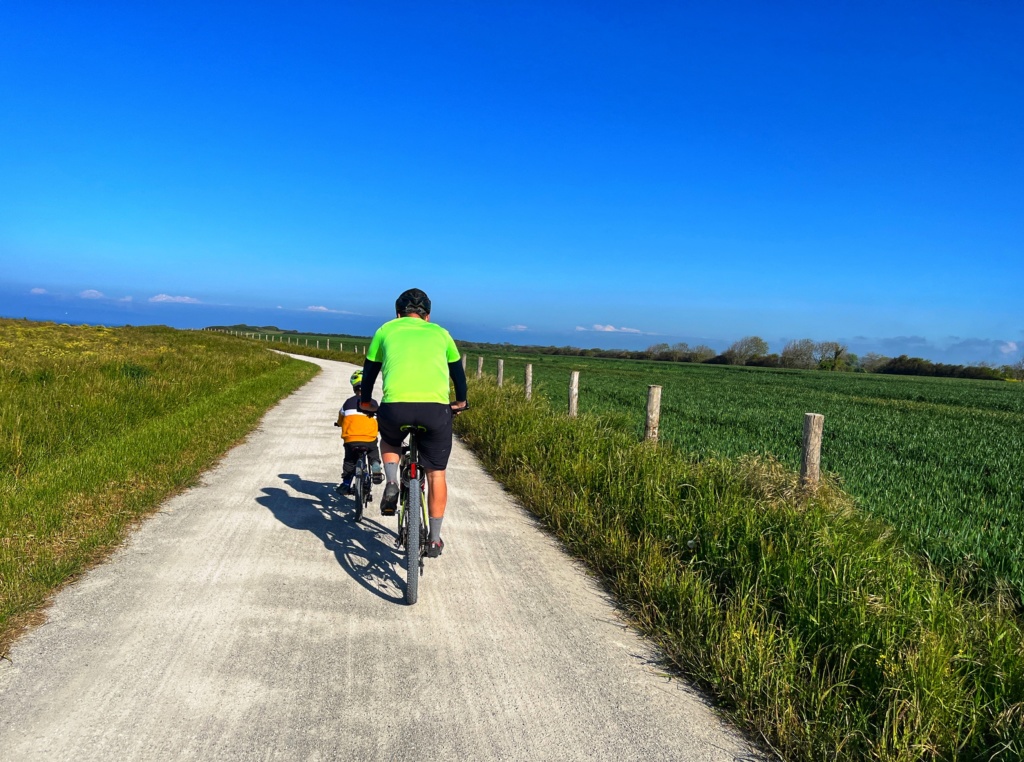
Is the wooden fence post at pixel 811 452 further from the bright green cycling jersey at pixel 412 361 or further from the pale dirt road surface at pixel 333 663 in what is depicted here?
the bright green cycling jersey at pixel 412 361

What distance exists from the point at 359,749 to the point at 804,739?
77.2 inches

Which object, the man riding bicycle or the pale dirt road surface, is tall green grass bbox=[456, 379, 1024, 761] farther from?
A: the man riding bicycle

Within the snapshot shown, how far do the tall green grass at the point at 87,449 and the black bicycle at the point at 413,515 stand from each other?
2224 millimetres

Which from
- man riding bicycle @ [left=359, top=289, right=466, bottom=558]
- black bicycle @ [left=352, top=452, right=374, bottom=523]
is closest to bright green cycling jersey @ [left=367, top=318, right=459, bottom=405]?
man riding bicycle @ [left=359, top=289, right=466, bottom=558]

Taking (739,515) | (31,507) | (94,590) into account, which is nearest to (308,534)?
(94,590)

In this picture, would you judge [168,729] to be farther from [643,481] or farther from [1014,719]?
[643,481]

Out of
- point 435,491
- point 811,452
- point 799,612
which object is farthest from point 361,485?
point 811,452

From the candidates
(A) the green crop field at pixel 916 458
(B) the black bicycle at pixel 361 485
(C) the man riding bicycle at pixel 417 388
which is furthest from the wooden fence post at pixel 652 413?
(C) the man riding bicycle at pixel 417 388

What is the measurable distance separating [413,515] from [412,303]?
59.7 inches

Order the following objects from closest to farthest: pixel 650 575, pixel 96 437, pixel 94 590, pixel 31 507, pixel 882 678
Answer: pixel 882 678, pixel 94 590, pixel 650 575, pixel 31 507, pixel 96 437

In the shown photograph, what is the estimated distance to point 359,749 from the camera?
8.43 ft

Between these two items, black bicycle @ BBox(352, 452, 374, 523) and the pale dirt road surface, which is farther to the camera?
black bicycle @ BBox(352, 452, 374, 523)

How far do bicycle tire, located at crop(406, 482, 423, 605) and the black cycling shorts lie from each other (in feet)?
0.85

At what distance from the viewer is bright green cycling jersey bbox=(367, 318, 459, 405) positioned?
13.6 ft
